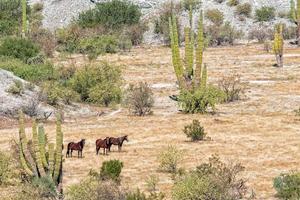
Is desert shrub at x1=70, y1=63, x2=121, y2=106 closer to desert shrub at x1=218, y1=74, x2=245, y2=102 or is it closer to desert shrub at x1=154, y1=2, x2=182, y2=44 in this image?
desert shrub at x1=218, y1=74, x2=245, y2=102

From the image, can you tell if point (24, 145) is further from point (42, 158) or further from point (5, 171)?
point (5, 171)

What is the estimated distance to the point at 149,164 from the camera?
18688mm

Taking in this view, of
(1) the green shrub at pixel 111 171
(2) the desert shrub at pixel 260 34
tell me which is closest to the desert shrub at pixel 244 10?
(2) the desert shrub at pixel 260 34

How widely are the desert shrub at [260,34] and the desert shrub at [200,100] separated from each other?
31.3 metres

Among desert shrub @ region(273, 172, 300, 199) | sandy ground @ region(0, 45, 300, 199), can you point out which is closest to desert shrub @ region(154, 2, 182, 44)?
sandy ground @ region(0, 45, 300, 199)

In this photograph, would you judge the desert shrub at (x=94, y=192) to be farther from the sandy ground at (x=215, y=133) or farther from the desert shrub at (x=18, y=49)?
the desert shrub at (x=18, y=49)

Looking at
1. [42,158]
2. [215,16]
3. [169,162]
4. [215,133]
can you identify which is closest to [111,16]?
[215,16]

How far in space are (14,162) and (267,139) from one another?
26.6 feet

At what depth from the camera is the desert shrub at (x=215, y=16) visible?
215ft

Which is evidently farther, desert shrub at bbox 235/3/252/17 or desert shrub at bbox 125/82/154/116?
desert shrub at bbox 235/3/252/17

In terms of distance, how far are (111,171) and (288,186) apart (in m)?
4.34

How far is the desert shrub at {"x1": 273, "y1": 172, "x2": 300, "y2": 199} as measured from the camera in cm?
1448

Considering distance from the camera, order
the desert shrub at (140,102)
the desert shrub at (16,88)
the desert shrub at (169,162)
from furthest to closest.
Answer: the desert shrub at (140,102) < the desert shrub at (16,88) < the desert shrub at (169,162)

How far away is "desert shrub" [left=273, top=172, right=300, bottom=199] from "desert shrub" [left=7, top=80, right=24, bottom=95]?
1493 cm
